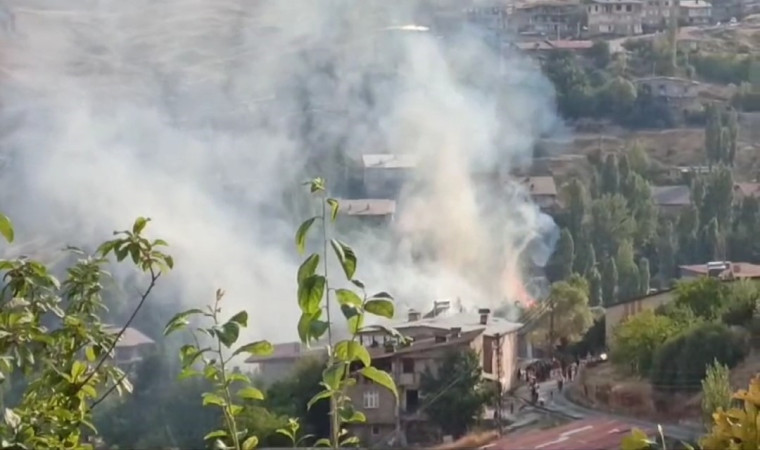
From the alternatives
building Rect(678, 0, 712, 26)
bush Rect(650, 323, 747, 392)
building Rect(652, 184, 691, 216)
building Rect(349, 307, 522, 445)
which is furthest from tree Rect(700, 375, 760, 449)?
building Rect(678, 0, 712, 26)

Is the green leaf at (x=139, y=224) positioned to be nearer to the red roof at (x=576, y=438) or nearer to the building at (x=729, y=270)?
the red roof at (x=576, y=438)

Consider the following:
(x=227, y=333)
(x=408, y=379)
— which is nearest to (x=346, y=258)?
(x=227, y=333)

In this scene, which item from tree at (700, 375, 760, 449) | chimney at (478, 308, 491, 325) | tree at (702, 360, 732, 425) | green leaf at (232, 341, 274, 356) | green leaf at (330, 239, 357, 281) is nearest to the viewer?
tree at (700, 375, 760, 449)

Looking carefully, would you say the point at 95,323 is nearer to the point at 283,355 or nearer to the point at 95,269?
the point at 95,269

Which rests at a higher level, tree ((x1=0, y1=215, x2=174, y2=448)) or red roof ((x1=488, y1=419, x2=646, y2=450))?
tree ((x1=0, y1=215, x2=174, y2=448))

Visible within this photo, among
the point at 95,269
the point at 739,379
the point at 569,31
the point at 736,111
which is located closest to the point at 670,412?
the point at 739,379

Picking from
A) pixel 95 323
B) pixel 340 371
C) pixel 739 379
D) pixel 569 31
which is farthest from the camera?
pixel 569 31

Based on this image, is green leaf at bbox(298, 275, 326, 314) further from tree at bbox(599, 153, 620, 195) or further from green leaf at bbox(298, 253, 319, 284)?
tree at bbox(599, 153, 620, 195)
